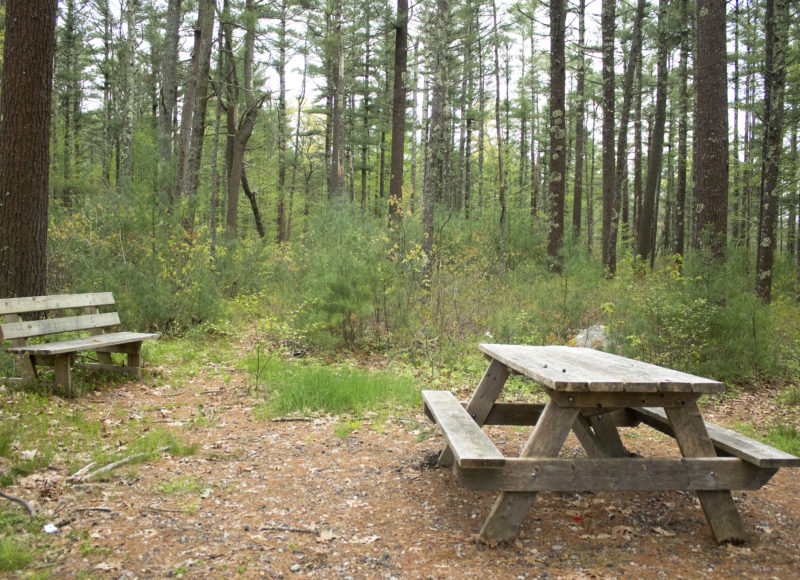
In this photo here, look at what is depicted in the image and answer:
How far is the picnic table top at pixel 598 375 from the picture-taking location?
2.56 metres

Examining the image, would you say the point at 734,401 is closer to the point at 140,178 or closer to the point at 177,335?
the point at 177,335

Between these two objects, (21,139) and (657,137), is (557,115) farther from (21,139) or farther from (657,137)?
(21,139)

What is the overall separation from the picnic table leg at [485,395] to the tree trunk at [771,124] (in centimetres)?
991

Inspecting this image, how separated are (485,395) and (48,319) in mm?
4680

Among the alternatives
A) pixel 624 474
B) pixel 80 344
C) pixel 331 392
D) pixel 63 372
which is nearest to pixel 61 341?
pixel 80 344

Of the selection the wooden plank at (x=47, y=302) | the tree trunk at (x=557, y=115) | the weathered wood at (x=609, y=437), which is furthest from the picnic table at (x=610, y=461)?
the tree trunk at (x=557, y=115)

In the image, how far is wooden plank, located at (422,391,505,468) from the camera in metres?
2.45

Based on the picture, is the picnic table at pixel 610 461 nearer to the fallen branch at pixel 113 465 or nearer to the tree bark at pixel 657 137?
the fallen branch at pixel 113 465

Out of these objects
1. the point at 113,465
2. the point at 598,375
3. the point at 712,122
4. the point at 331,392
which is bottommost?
the point at 113,465

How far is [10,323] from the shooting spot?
4.78 meters

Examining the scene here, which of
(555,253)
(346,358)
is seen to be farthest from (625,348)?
(555,253)

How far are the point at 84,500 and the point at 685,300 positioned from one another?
6950 mm

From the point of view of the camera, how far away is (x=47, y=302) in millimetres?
5195

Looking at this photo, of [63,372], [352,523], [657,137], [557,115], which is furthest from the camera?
[657,137]
